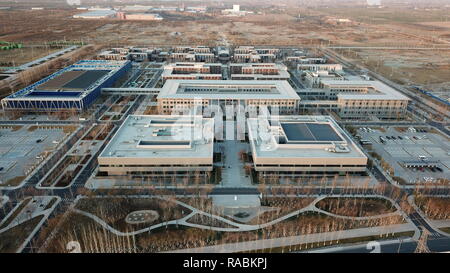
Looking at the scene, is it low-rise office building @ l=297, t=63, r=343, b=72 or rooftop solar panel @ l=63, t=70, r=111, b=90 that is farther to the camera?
low-rise office building @ l=297, t=63, r=343, b=72

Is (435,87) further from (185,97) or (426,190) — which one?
(185,97)

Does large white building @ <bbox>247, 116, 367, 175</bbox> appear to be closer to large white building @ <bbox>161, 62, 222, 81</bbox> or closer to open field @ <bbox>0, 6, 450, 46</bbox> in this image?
large white building @ <bbox>161, 62, 222, 81</bbox>

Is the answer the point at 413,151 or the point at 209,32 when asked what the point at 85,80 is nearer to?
the point at 413,151

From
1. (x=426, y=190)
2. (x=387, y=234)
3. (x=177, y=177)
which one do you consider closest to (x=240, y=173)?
(x=177, y=177)

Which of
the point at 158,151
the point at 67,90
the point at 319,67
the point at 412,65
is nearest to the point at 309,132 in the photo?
the point at 158,151

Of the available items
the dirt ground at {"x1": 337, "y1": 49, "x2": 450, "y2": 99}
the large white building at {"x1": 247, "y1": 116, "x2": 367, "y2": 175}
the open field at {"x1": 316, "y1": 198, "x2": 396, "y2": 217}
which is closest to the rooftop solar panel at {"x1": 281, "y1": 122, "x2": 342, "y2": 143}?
the large white building at {"x1": 247, "y1": 116, "x2": 367, "y2": 175}
